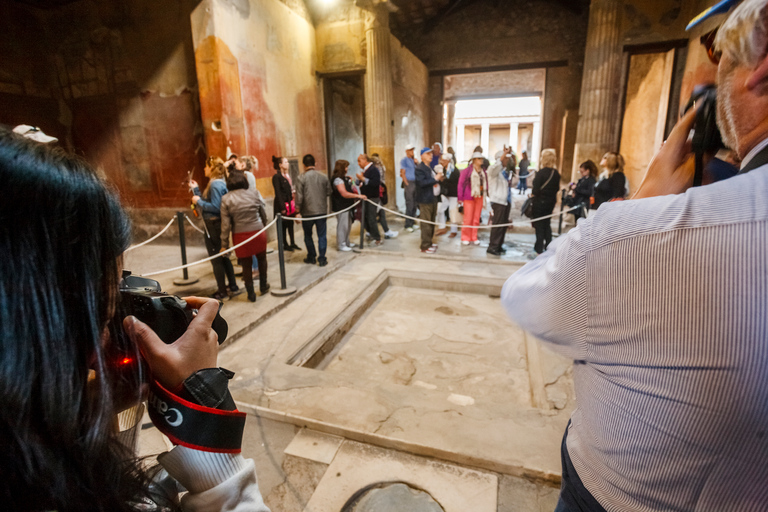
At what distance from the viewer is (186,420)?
711mm

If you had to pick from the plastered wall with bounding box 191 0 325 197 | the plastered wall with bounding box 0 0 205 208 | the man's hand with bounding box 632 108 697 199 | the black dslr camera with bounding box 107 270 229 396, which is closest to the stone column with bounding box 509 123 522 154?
the plastered wall with bounding box 191 0 325 197

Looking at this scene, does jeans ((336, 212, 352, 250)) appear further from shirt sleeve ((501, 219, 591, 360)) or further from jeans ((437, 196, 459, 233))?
shirt sleeve ((501, 219, 591, 360))

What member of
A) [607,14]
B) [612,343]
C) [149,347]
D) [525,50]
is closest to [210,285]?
[149,347]

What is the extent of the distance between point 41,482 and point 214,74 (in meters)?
7.32

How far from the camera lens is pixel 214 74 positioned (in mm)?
6637

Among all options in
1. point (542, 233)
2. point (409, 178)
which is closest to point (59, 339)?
point (542, 233)

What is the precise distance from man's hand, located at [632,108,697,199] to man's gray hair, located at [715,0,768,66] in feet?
0.59

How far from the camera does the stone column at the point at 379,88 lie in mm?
9094

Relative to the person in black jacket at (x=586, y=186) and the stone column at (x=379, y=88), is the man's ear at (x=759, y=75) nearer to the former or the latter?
the person in black jacket at (x=586, y=186)

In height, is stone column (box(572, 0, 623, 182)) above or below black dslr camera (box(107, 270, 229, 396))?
above

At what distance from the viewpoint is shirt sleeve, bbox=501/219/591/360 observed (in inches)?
32.4

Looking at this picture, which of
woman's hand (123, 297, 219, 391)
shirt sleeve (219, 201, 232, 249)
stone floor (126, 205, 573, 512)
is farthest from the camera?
shirt sleeve (219, 201, 232, 249)

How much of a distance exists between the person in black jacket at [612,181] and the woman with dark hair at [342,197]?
353 cm

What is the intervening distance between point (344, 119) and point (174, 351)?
11992 millimetres
